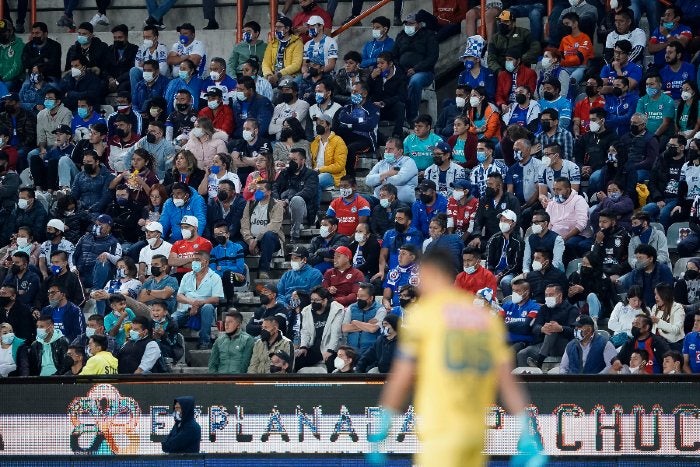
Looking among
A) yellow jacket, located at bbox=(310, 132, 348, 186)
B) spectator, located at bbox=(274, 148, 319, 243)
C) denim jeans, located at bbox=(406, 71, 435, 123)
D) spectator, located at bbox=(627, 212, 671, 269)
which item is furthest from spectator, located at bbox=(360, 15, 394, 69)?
spectator, located at bbox=(627, 212, 671, 269)

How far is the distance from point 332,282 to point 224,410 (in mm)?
4692

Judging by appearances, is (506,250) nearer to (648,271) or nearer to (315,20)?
(648,271)

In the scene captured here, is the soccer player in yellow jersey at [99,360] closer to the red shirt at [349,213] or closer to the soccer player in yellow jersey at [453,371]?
the red shirt at [349,213]

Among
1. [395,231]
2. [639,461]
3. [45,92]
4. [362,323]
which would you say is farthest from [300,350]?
[45,92]

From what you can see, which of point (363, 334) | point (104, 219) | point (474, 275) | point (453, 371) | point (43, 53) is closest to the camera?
point (453, 371)

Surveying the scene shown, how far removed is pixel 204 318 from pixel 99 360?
1.93 metres

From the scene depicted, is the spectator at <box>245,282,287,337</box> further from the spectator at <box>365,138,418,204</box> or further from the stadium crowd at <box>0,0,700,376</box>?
the spectator at <box>365,138,418,204</box>

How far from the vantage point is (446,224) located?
1980cm

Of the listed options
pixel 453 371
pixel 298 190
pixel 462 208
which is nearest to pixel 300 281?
pixel 298 190

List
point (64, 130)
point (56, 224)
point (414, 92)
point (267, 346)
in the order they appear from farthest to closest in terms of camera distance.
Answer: point (64, 130)
point (414, 92)
point (56, 224)
point (267, 346)

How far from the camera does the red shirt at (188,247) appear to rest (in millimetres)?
20281

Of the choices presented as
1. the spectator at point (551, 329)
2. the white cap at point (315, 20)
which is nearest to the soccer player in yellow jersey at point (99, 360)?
the spectator at point (551, 329)

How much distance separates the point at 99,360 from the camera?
18062 millimetres

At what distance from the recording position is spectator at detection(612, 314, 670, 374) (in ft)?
56.2
